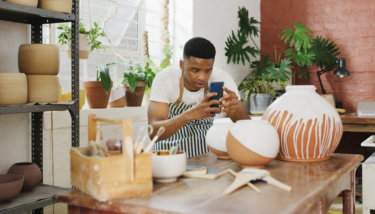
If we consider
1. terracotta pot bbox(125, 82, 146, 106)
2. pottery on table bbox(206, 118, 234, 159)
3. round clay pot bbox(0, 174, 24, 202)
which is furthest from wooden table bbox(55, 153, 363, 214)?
terracotta pot bbox(125, 82, 146, 106)

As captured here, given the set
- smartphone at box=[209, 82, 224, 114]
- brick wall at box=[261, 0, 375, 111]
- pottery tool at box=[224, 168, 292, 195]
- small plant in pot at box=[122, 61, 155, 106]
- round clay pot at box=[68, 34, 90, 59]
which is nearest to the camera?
pottery tool at box=[224, 168, 292, 195]

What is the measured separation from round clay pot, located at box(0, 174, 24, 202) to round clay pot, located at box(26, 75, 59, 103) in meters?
0.41

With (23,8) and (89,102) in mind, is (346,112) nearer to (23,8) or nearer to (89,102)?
(89,102)

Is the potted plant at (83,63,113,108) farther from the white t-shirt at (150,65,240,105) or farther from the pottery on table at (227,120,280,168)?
the pottery on table at (227,120,280,168)

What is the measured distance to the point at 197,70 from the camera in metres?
2.42

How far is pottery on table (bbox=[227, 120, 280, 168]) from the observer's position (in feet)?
4.87

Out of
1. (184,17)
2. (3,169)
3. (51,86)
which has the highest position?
(184,17)

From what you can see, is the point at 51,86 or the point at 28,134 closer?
the point at 51,86

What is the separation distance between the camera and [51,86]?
2.17 meters

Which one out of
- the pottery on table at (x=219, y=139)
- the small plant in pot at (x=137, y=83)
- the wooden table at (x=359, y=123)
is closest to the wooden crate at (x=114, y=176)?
the pottery on table at (x=219, y=139)

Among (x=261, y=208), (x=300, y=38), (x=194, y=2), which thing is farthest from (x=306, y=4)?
(x=261, y=208)

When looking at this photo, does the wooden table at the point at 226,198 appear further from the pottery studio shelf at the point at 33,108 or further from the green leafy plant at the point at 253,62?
the green leafy plant at the point at 253,62

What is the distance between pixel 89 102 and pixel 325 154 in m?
1.85

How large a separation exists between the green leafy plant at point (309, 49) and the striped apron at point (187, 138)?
7.13 feet
